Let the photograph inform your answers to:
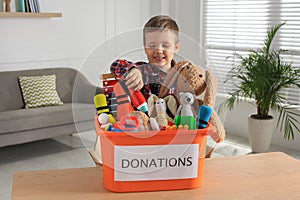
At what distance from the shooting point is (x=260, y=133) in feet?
13.2

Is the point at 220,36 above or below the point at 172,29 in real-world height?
below

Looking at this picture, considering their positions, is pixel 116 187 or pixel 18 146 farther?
pixel 18 146

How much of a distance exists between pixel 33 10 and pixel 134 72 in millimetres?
3734

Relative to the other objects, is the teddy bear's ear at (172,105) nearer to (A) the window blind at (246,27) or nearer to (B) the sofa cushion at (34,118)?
(B) the sofa cushion at (34,118)

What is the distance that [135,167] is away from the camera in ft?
3.77

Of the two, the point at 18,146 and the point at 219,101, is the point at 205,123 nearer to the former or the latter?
the point at 219,101

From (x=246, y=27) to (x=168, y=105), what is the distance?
3.71 meters

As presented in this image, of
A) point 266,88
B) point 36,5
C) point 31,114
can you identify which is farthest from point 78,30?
point 266,88

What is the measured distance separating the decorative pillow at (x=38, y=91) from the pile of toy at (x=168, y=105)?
3191 mm

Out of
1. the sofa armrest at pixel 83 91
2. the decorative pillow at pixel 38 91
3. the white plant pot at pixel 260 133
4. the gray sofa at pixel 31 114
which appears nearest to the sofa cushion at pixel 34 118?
the gray sofa at pixel 31 114

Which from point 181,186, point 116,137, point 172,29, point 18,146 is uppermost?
point 172,29

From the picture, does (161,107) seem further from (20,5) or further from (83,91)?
(20,5)

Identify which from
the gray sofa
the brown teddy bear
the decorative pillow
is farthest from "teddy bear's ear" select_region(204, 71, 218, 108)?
the decorative pillow

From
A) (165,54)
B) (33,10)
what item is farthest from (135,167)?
(33,10)
